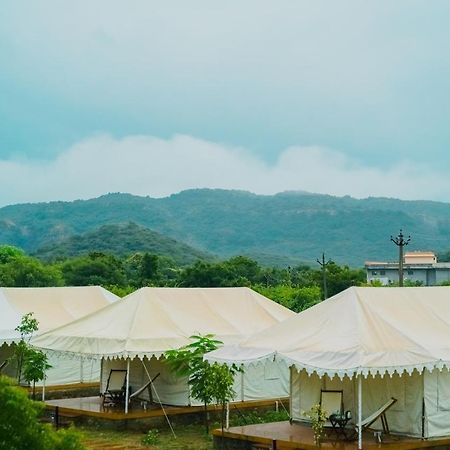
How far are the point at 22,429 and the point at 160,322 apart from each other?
13.5 metres

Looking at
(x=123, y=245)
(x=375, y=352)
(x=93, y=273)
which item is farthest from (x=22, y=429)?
(x=123, y=245)

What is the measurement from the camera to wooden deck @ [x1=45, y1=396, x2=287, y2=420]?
698 inches

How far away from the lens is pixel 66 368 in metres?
23.8

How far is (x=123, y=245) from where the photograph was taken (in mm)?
124312

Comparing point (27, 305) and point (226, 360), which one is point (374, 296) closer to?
point (226, 360)

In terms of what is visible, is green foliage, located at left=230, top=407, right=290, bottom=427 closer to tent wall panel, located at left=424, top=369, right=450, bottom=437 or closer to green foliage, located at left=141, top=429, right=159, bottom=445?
green foliage, located at left=141, top=429, right=159, bottom=445

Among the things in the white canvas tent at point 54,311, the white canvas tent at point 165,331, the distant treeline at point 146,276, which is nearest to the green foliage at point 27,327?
the white canvas tent at point 54,311

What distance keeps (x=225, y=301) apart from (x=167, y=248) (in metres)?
106

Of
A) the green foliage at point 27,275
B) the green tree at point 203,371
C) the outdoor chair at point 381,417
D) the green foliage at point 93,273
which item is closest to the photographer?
the outdoor chair at point 381,417

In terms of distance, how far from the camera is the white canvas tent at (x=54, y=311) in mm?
22984

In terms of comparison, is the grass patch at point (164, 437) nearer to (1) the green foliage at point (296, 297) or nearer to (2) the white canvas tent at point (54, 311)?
(2) the white canvas tent at point (54, 311)

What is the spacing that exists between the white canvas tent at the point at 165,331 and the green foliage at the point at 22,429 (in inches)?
464

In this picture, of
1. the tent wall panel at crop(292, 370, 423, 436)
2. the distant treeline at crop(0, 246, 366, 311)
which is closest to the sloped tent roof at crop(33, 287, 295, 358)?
the tent wall panel at crop(292, 370, 423, 436)

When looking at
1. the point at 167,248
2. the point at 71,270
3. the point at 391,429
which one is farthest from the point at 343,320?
the point at 167,248
